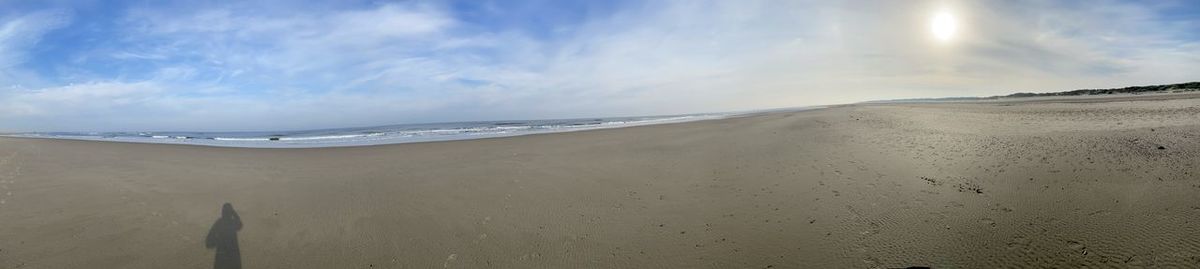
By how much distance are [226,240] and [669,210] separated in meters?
5.46

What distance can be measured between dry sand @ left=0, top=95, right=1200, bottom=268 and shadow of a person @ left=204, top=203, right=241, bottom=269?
0.04m

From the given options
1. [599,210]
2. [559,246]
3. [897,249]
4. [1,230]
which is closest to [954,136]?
[897,249]

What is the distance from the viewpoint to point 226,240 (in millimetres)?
5195

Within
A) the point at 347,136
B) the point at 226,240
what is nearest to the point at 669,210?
the point at 226,240

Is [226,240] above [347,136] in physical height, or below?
below

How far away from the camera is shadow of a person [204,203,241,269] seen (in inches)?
179

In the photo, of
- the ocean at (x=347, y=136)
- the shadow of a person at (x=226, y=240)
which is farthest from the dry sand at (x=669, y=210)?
the ocean at (x=347, y=136)

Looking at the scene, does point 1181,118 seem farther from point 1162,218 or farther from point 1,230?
point 1,230

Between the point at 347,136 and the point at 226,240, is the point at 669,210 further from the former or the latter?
the point at 347,136

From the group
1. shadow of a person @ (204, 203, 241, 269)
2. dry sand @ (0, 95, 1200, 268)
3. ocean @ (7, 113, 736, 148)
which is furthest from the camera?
ocean @ (7, 113, 736, 148)

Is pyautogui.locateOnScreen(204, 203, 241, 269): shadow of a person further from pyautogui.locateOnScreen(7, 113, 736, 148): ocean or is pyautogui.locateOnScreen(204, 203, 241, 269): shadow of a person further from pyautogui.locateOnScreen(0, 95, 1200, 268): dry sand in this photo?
pyautogui.locateOnScreen(7, 113, 736, 148): ocean

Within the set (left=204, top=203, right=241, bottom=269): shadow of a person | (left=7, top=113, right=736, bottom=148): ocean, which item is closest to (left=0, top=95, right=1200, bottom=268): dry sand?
(left=204, top=203, right=241, bottom=269): shadow of a person

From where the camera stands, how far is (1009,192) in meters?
5.55

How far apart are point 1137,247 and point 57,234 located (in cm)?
1153
